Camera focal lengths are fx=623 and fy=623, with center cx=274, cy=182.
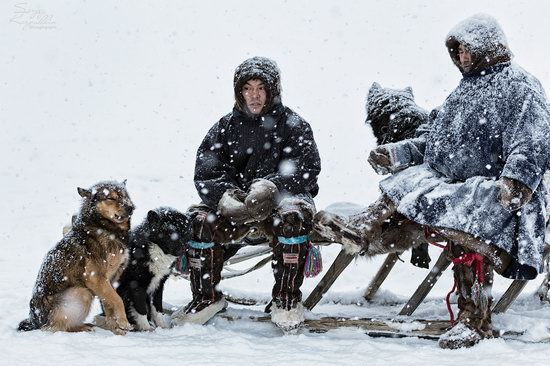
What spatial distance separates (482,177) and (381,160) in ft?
2.51

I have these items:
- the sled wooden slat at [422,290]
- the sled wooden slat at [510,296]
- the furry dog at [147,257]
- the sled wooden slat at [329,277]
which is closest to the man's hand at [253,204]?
the furry dog at [147,257]

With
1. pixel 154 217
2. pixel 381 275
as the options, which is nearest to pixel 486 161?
pixel 381 275

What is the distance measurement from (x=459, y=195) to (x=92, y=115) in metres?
13.5

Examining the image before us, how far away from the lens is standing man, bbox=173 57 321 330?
13.9 feet

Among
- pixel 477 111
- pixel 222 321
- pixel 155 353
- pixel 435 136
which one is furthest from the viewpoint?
pixel 222 321

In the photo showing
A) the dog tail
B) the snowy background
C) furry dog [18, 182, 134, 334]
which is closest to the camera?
the snowy background

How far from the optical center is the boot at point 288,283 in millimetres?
4144

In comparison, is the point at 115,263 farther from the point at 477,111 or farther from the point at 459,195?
the point at 477,111

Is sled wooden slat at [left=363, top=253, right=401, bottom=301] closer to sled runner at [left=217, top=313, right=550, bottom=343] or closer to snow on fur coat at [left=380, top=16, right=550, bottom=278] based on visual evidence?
sled runner at [left=217, top=313, right=550, bottom=343]

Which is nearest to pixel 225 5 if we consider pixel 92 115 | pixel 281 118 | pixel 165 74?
pixel 165 74

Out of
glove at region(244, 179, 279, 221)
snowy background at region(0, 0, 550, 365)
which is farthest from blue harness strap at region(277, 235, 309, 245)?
snowy background at region(0, 0, 550, 365)

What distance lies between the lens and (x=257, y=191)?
4.23 m

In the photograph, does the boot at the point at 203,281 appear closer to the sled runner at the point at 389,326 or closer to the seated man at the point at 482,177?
the sled runner at the point at 389,326

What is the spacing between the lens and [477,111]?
13.0ft
